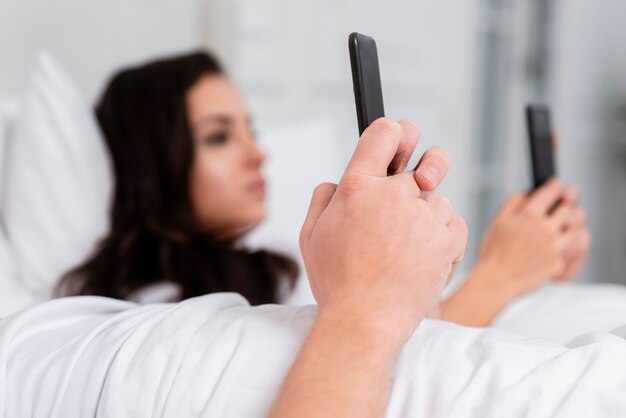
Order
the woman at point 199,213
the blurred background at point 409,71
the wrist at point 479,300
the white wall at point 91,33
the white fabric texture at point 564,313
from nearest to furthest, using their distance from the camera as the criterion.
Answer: the white fabric texture at point 564,313
the wrist at point 479,300
the woman at point 199,213
the white wall at point 91,33
the blurred background at point 409,71

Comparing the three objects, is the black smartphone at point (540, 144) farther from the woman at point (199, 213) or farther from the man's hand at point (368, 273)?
the man's hand at point (368, 273)

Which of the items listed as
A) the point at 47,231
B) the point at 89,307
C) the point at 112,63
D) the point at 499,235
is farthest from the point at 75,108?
the point at 499,235

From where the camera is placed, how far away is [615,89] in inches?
125

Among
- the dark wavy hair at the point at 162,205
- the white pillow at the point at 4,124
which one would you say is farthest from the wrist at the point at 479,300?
the white pillow at the point at 4,124

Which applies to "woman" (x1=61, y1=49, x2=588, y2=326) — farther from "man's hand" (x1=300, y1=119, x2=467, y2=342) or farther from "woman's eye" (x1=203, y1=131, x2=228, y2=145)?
"man's hand" (x1=300, y1=119, x2=467, y2=342)

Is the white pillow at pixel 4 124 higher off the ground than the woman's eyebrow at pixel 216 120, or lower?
higher

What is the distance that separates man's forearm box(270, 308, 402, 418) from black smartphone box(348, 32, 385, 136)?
0.52 ft

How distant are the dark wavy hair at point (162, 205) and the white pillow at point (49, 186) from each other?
0.15 feet

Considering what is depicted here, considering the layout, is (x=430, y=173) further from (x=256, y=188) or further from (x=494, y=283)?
(x=256, y=188)

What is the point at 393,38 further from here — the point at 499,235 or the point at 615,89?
the point at 615,89

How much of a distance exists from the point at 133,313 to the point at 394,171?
0.22 m

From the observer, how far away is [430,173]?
18.0 inches

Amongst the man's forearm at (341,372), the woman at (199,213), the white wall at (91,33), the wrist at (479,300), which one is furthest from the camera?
the white wall at (91,33)

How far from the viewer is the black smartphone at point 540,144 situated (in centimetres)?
100
